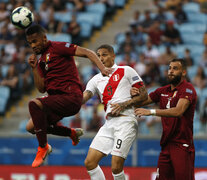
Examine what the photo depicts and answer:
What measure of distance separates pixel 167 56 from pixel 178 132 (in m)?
6.37

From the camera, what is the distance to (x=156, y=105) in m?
12.0

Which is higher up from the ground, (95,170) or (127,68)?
(127,68)

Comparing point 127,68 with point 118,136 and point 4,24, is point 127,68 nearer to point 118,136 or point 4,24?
point 118,136

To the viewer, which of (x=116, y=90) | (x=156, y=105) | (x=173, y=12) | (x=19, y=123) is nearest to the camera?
(x=116, y=90)

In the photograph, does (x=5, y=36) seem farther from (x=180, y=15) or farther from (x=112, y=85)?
(x=112, y=85)

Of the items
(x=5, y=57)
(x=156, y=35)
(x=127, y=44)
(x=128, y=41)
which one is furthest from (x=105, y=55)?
(x=5, y=57)

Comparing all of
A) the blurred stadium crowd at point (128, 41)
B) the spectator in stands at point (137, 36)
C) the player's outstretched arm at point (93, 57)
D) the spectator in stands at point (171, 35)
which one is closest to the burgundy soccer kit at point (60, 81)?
the player's outstretched arm at point (93, 57)

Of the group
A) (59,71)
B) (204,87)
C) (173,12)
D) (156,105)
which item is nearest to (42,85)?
(59,71)

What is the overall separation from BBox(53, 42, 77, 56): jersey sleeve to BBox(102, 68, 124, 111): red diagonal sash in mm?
933

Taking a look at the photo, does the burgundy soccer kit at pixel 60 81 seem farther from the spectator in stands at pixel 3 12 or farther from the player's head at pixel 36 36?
the spectator in stands at pixel 3 12

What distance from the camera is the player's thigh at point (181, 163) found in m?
7.50

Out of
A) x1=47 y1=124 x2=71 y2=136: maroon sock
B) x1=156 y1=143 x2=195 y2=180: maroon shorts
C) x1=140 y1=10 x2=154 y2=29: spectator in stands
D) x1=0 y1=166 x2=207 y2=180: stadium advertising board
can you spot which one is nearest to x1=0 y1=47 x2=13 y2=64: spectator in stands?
x1=140 y1=10 x2=154 y2=29: spectator in stands

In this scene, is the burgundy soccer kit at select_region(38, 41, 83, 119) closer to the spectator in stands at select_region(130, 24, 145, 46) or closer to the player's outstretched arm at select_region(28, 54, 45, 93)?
the player's outstretched arm at select_region(28, 54, 45, 93)

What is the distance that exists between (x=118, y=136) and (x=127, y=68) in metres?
1.06
